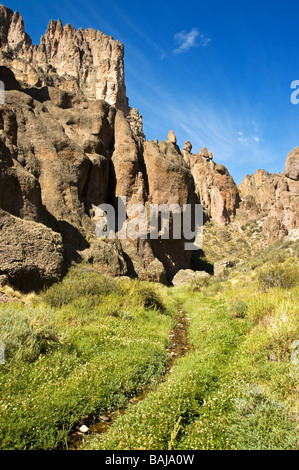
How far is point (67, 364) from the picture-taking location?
18.6 ft

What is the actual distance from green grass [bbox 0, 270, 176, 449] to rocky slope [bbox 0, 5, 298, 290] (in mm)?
3426

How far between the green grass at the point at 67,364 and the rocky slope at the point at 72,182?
11.2 feet

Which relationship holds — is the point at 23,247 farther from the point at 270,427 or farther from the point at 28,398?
the point at 270,427

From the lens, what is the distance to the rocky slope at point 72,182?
12241 mm

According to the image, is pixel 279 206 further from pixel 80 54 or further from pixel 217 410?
pixel 80 54

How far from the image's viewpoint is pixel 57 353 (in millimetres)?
5852

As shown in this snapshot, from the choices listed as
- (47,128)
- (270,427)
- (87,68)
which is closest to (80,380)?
(270,427)

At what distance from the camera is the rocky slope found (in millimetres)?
12241

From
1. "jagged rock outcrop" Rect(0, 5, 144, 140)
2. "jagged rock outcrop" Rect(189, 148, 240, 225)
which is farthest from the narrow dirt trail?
"jagged rock outcrop" Rect(0, 5, 144, 140)

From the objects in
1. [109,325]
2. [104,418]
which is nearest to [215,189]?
[109,325]

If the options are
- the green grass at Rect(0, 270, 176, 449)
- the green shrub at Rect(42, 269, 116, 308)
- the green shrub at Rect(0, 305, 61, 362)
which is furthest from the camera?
the green shrub at Rect(42, 269, 116, 308)

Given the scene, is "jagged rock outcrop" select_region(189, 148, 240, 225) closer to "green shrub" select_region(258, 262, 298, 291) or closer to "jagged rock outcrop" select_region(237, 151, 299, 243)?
"jagged rock outcrop" select_region(237, 151, 299, 243)

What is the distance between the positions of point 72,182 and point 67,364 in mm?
18811

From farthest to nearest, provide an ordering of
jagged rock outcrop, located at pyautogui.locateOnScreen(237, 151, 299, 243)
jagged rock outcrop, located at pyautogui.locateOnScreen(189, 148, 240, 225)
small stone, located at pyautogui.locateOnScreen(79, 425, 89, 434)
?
jagged rock outcrop, located at pyautogui.locateOnScreen(189, 148, 240, 225)
jagged rock outcrop, located at pyautogui.locateOnScreen(237, 151, 299, 243)
small stone, located at pyautogui.locateOnScreen(79, 425, 89, 434)
